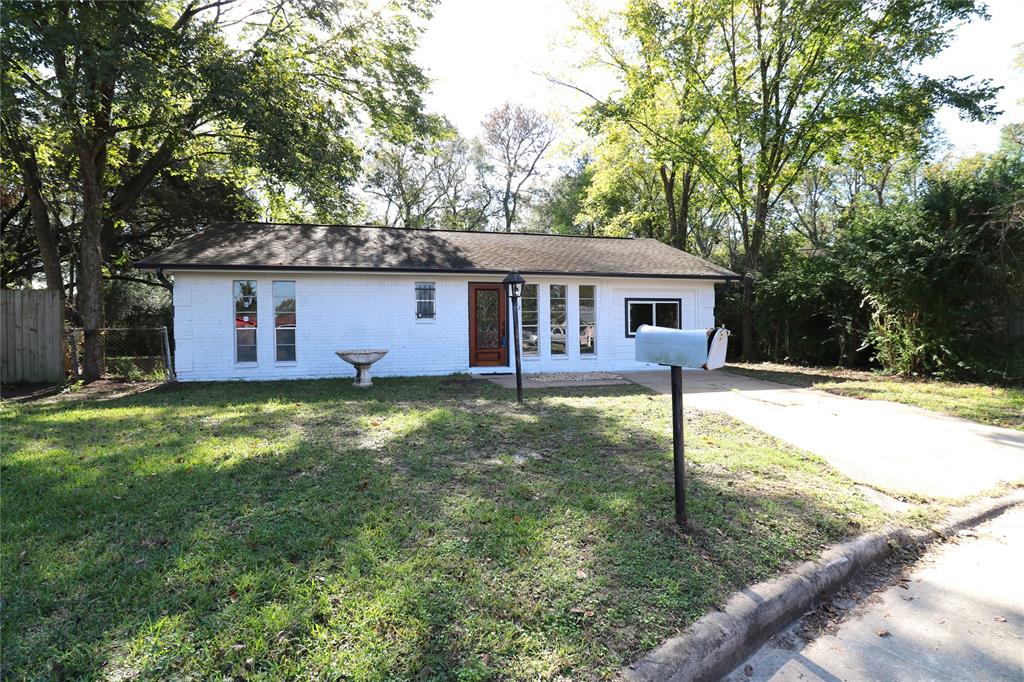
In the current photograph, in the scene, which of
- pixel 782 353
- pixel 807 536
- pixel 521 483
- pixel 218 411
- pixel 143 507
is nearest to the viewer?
pixel 807 536

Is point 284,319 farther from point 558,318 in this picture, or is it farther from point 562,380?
point 558,318

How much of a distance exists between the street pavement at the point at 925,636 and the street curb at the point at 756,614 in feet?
0.28

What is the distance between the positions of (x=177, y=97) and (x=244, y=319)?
5.04 metres

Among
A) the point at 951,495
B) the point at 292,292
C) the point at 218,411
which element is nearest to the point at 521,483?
the point at 951,495

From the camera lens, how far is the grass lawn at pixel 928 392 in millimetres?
7395

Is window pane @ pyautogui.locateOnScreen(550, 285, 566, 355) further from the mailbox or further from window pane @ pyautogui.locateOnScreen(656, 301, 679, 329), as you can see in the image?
the mailbox

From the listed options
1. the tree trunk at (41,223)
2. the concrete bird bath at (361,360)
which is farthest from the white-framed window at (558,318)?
the tree trunk at (41,223)

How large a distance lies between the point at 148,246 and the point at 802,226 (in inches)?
1451

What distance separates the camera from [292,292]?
11.4 m

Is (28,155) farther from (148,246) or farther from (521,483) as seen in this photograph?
(521,483)

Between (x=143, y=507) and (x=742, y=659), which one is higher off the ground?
(x=143, y=507)

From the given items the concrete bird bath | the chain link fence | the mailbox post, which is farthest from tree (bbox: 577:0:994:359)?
the chain link fence

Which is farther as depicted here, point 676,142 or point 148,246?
point 148,246

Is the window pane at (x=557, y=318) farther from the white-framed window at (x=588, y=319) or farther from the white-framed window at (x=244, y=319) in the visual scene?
the white-framed window at (x=244, y=319)
